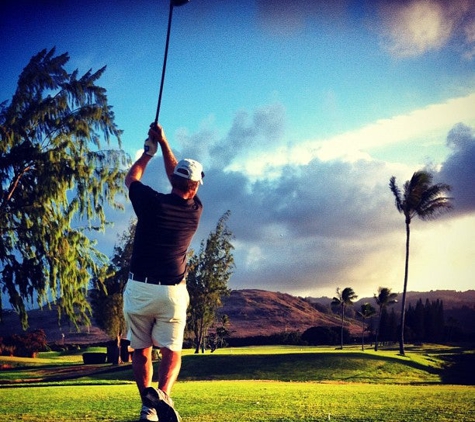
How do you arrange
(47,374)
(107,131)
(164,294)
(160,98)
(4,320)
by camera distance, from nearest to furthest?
(164,294), (160,98), (4,320), (107,131), (47,374)

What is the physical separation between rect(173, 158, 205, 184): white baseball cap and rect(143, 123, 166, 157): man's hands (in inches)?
35.2

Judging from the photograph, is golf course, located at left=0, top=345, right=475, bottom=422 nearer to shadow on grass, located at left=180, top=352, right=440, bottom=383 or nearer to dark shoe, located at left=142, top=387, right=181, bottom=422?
shadow on grass, located at left=180, top=352, right=440, bottom=383

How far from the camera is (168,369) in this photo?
196 inches

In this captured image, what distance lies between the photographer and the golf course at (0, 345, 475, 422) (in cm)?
786

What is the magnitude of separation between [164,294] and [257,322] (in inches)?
6706

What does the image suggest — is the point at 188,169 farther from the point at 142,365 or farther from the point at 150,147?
the point at 142,365

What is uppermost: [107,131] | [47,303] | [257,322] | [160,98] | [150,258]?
[107,131]

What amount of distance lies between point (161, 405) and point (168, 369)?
625mm

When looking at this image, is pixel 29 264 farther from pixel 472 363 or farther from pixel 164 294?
pixel 472 363

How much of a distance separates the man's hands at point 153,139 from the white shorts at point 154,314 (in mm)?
1613

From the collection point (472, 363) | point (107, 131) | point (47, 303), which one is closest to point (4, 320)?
point (47, 303)

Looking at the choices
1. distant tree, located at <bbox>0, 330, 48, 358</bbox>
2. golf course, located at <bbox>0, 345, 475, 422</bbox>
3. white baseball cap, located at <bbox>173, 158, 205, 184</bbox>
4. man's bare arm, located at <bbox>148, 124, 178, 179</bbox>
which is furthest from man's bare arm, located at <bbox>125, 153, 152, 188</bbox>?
distant tree, located at <bbox>0, 330, 48, 358</bbox>

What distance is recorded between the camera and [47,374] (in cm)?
3434

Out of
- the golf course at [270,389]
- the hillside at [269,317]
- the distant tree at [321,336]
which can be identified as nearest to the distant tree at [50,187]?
the golf course at [270,389]
